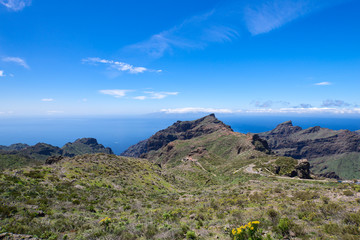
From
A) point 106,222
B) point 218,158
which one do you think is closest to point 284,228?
point 106,222

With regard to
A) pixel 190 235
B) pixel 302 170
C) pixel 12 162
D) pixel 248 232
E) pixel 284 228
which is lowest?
pixel 12 162

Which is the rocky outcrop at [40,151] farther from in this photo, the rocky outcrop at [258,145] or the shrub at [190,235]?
the shrub at [190,235]

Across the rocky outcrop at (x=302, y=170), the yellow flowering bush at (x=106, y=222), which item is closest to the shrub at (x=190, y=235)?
the yellow flowering bush at (x=106, y=222)

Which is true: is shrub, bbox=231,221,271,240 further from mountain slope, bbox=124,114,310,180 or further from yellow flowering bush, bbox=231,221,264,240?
mountain slope, bbox=124,114,310,180

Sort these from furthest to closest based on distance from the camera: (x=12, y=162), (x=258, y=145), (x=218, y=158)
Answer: (x=258, y=145) → (x=218, y=158) → (x=12, y=162)

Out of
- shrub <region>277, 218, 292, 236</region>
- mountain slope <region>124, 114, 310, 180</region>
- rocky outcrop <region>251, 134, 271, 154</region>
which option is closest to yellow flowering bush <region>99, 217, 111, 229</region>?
shrub <region>277, 218, 292, 236</region>

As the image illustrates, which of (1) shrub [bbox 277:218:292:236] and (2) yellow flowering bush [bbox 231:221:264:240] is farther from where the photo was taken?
(1) shrub [bbox 277:218:292:236]

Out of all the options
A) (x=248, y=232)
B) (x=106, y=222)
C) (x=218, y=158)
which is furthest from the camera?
(x=218, y=158)

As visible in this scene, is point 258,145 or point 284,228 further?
point 258,145

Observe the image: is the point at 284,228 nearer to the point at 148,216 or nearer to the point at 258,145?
the point at 148,216

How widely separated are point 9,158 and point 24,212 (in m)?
123

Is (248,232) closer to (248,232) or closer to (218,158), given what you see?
(248,232)

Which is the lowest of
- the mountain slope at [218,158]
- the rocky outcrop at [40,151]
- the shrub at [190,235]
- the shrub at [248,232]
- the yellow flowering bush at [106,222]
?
the rocky outcrop at [40,151]

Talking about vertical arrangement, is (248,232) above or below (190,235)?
above
